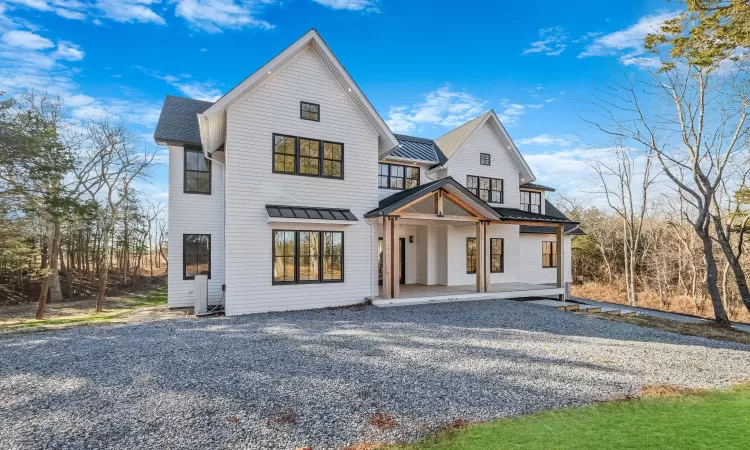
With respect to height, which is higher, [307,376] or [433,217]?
[433,217]

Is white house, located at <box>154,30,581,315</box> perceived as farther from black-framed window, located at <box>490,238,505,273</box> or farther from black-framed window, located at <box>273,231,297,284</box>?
black-framed window, located at <box>490,238,505,273</box>

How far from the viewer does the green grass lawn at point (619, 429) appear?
360 centimetres

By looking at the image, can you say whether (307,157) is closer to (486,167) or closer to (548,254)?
(486,167)

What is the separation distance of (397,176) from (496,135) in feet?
17.9

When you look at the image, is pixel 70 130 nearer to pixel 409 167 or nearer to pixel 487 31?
pixel 409 167

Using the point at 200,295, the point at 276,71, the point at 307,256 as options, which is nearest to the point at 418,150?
the point at 276,71

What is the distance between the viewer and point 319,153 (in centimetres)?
1144

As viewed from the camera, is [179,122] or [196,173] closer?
[196,173]

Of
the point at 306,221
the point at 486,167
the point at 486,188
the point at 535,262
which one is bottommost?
the point at 535,262

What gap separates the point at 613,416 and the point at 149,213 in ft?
125

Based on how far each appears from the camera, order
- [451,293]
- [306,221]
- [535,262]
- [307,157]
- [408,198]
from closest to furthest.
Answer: [306,221] < [307,157] < [408,198] < [451,293] < [535,262]

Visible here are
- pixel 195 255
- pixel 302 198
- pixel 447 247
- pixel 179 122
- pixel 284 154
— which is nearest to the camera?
pixel 284 154

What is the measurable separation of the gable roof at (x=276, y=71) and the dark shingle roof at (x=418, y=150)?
90.1 inches

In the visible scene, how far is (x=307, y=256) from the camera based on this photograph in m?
11.1
